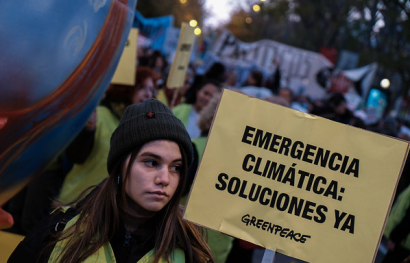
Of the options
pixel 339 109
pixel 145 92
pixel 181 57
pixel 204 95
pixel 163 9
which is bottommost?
pixel 145 92

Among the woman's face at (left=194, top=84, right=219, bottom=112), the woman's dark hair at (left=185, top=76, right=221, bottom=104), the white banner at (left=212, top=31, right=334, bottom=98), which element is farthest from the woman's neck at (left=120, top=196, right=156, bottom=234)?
the white banner at (left=212, top=31, right=334, bottom=98)

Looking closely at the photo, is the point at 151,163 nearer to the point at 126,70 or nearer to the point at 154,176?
the point at 154,176

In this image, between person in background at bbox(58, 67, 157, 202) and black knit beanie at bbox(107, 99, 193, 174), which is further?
person in background at bbox(58, 67, 157, 202)

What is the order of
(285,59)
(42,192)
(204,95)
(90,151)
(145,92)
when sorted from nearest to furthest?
1. (90,151)
2. (42,192)
3. (145,92)
4. (204,95)
5. (285,59)

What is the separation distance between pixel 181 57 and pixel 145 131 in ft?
11.8

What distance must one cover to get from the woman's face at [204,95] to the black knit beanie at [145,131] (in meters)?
3.81

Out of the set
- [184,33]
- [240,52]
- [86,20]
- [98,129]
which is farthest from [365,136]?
[240,52]

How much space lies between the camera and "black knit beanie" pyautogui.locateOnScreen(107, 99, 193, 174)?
2.25m

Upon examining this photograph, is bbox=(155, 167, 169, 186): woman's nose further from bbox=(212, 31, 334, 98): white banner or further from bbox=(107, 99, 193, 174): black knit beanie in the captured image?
bbox=(212, 31, 334, 98): white banner

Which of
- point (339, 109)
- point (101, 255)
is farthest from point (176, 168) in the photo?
point (339, 109)

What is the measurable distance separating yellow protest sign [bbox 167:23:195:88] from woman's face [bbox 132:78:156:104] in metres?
0.47

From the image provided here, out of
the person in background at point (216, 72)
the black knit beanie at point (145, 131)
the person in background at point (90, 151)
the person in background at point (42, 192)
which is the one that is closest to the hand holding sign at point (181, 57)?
the person in background at point (90, 151)

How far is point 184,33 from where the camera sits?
18.7 ft

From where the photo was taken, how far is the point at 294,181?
2.27 meters
